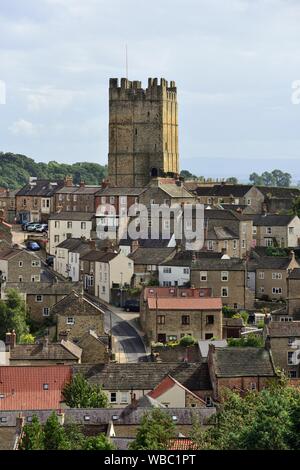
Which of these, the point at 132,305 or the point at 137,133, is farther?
the point at 137,133

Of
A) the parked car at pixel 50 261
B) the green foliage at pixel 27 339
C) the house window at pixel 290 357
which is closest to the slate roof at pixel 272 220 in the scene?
the parked car at pixel 50 261

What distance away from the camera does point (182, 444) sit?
124 ft

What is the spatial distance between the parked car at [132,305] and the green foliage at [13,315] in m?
6.12

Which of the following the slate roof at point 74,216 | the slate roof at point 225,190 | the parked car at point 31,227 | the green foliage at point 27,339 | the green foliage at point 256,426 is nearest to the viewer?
the green foliage at point 256,426

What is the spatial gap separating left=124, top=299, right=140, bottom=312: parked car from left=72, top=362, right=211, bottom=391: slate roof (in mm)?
16793

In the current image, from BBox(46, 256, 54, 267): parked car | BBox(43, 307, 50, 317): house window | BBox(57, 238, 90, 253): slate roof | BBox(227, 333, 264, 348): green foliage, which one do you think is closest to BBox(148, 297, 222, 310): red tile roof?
BBox(227, 333, 264, 348): green foliage

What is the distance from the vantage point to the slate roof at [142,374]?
48.7 m

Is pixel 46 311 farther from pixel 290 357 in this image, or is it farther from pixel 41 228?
pixel 41 228

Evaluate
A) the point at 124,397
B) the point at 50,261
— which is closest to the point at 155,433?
the point at 124,397

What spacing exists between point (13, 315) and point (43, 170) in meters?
109

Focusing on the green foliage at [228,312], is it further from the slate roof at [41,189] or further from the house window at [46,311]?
the slate roof at [41,189]

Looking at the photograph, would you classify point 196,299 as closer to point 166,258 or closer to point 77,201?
point 166,258

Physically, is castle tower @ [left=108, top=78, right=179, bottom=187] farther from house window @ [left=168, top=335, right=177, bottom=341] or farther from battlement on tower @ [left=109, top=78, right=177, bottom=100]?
house window @ [left=168, top=335, right=177, bottom=341]
